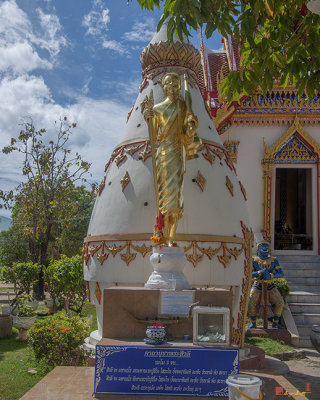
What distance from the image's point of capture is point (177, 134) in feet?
17.8

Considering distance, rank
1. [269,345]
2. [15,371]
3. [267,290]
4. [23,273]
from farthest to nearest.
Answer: [23,273] < [267,290] < [269,345] < [15,371]

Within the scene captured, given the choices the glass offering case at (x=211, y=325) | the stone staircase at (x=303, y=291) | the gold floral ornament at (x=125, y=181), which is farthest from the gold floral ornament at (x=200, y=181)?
the stone staircase at (x=303, y=291)

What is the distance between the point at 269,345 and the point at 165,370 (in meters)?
4.32

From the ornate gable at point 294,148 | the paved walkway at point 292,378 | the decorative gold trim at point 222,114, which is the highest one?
the decorative gold trim at point 222,114

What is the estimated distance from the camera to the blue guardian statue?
859cm

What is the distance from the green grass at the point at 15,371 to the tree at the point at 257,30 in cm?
458

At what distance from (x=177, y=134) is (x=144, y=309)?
7.12 ft

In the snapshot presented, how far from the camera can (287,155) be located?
38.0 feet

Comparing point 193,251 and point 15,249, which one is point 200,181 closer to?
point 193,251

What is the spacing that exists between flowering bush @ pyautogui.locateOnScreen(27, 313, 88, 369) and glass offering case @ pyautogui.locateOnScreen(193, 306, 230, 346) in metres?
2.48

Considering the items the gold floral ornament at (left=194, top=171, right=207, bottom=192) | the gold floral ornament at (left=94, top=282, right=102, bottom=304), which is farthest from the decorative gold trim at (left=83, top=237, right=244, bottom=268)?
the gold floral ornament at (left=194, top=171, right=207, bottom=192)

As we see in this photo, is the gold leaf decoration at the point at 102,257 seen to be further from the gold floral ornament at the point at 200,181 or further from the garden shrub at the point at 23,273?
the garden shrub at the point at 23,273

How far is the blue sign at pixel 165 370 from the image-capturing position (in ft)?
12.9

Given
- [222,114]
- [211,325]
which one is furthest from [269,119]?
[211,325]
